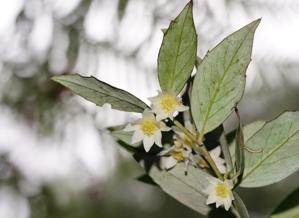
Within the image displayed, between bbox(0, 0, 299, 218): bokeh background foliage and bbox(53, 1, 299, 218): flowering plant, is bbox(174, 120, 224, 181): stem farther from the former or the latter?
bbox(0, 0, 299, 218): bokeh background foliage

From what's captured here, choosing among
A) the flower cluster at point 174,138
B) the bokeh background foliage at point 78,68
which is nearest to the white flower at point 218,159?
the flower cluster at point 174,138

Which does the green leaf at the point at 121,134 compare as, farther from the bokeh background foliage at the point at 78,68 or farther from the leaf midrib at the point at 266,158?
the bokeh background foliage at the point at 78,68

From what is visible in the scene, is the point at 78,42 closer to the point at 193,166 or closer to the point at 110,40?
the point at 110,40

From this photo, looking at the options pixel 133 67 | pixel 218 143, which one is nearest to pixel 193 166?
pixel 218 143

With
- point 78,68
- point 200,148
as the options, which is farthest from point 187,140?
point 78,68

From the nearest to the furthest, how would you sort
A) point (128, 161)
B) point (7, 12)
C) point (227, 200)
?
point (227, 200)
point (7, 12)
point (128, 161)

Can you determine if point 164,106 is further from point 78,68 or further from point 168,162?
point 78,68

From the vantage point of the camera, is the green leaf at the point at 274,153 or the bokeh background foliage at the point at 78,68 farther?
the bokeh background foliage at the point at 78,68
